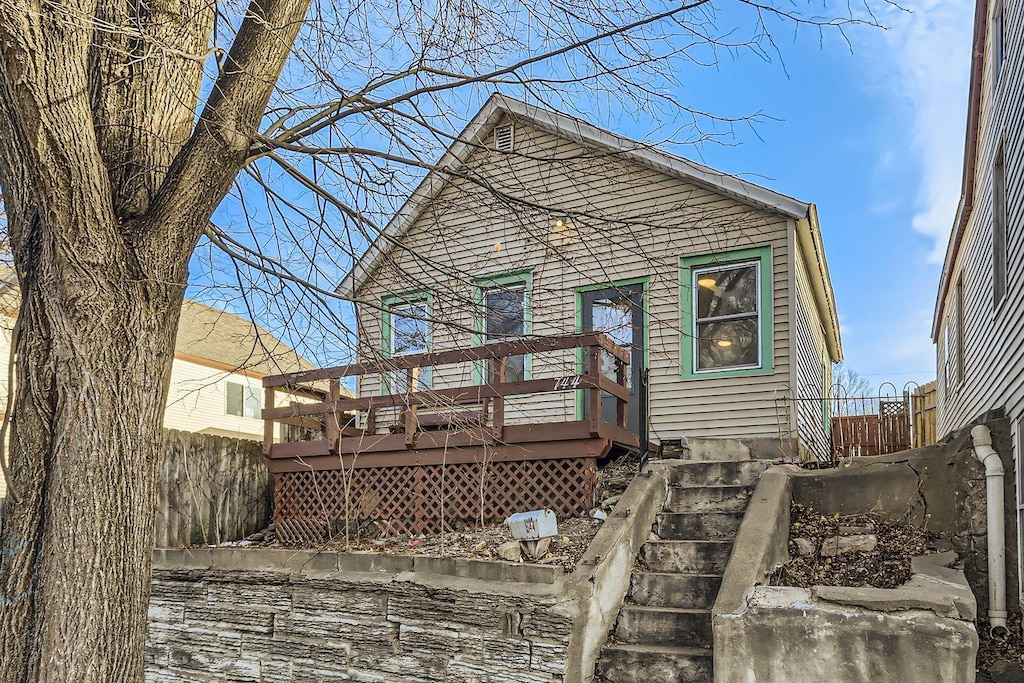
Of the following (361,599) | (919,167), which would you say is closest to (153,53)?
(361,599)

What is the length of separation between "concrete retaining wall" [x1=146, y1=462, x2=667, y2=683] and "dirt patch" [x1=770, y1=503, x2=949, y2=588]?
3.78 ft

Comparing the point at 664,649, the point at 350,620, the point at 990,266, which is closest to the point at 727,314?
the point at 990,266

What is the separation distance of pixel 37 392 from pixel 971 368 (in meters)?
9.15

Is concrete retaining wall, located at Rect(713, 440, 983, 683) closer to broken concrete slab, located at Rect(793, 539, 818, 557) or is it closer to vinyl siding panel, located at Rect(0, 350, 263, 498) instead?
broken concrete slab, located at Rect(793, 539, 818, 557)

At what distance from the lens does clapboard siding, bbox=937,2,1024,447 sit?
610 cm

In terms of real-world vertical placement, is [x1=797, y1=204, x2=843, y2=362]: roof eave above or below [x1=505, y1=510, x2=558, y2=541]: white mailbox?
above

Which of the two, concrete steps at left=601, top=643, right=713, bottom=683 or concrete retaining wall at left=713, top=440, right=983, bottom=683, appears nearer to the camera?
concrete retaining wall at left=713, top=440, right=983, bottom=683

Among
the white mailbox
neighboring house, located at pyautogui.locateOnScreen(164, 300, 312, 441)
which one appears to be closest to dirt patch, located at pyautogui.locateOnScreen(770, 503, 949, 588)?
the white mailbox

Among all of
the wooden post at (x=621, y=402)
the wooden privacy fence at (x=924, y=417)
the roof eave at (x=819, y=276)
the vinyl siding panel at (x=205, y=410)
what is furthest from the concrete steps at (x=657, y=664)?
the vinyl siding panel at (x=205, y=410)

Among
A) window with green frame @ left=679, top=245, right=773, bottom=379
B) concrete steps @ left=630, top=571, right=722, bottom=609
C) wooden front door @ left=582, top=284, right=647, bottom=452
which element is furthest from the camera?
wooden front door @ left=582, top=284, right=647, bottom=452

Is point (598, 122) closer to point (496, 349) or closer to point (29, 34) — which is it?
point (496, 349)

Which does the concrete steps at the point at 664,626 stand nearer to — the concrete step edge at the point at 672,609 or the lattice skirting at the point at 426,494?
the concrete step edge at the point at 672,609

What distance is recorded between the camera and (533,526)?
594 cm

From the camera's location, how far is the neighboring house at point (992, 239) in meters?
6.18
